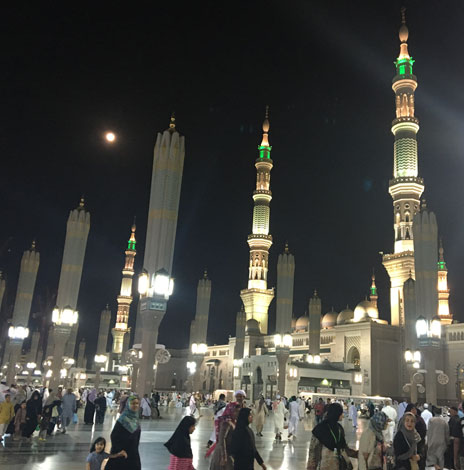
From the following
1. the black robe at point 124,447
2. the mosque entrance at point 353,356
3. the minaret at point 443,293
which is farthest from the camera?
the minaret at point 443,293

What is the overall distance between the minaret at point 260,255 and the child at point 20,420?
45925 millimetres

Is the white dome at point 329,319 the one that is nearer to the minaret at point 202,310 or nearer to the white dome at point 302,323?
the white dome at point 302,323

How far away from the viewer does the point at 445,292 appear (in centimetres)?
5494

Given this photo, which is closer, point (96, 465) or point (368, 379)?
point (96, 465)

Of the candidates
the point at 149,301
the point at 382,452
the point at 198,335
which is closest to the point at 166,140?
the point at 149,301

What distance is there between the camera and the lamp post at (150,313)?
725 inches

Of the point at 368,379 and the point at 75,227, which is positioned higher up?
the point at 75,227

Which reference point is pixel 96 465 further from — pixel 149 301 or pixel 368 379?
pixel 368 379

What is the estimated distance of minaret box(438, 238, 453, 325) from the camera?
5209cm

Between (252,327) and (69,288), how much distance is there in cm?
3242

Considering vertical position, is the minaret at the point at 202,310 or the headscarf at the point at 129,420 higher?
the minaret at the point at 202,310

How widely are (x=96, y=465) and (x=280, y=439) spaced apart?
32.0 feet

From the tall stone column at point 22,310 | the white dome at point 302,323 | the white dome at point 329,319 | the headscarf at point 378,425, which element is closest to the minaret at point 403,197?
the white dome at point 329,319

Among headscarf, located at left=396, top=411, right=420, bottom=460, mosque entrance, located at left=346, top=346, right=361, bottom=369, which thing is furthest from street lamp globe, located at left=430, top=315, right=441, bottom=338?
mosque entrance, located at left=346, top=346, right=361, bottom=369
